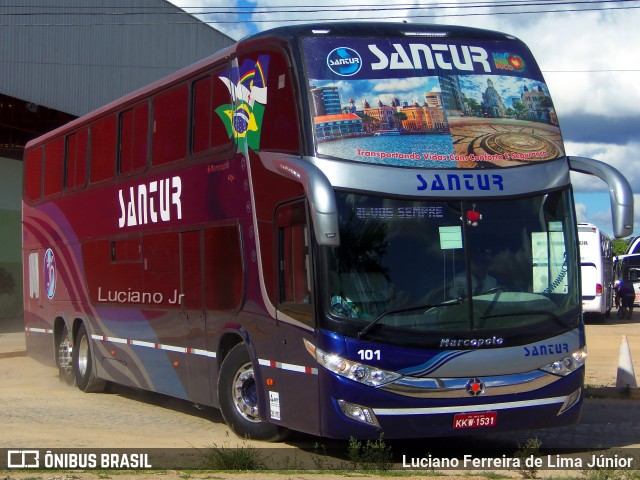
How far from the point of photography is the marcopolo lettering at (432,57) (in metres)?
9.62

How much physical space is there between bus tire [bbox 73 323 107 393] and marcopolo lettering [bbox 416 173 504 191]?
7847mm

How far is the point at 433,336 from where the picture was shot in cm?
888

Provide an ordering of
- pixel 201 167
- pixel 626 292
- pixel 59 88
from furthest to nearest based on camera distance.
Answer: pixel 626 292 < pixel 59 88 < pixel 201 167

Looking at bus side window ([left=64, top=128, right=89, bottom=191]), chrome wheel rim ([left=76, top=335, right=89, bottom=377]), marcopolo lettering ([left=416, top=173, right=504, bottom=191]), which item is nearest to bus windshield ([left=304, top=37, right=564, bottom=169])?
marcopolo lettering ([left=416, top=173, right=504, bottom=191])

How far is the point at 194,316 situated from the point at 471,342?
13.0ft

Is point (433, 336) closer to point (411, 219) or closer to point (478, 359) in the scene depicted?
point (478, 359)

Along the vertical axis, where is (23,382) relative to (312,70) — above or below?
below

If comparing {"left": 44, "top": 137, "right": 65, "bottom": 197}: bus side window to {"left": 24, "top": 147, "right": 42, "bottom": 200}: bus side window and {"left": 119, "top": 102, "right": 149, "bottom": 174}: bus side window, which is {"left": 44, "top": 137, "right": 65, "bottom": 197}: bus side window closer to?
{"left": 24, "top": 147, "right": 42, "bottom": 200}: bus side window

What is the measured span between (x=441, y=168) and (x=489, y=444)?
323 centimetres

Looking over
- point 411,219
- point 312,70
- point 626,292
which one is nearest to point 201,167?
point 312,70

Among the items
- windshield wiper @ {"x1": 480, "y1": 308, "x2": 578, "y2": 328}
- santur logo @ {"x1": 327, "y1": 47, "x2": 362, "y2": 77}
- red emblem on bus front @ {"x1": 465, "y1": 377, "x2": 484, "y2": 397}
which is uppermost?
santur logo @ {"x1": 327, "y1": 47, "x2": 362, "y2": 77}

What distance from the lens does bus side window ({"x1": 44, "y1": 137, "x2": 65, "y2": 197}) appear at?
1655 cm

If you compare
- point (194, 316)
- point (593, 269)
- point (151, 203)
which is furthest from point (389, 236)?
point (593, 269)

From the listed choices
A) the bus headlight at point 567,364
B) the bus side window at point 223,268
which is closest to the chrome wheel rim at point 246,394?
the bus side window at point 223,268
